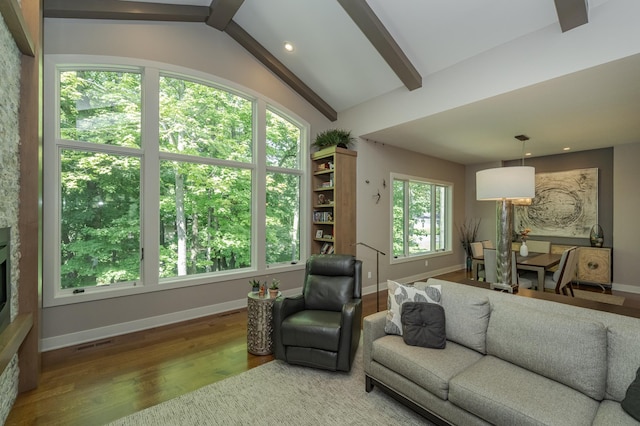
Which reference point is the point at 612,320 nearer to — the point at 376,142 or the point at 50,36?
the point at 376,142

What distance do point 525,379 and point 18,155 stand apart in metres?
3.91

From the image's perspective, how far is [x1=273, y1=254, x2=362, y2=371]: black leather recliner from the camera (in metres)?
2.51

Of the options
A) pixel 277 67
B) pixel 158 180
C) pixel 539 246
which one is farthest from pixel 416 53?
pixel 539 246

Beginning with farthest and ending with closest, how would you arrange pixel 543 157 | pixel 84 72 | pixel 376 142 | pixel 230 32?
pixel 543 157 < pixel 376 142 < pixel 230 32 < pixel 84 72

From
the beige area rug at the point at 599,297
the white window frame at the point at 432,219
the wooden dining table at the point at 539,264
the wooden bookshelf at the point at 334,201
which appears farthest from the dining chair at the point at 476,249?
the wooden bookshelf at the point at 334,201

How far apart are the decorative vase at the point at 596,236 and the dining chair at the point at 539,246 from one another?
2.19 ft

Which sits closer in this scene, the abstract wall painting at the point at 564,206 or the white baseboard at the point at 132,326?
the white baseboard at the point at 132,326

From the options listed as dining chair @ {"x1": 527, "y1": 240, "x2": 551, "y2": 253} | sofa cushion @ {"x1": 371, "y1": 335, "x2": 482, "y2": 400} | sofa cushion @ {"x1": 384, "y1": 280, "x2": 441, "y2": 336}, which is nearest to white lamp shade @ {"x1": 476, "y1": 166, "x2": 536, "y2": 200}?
sofa cushion @ {"x1": 384, "y1": 280, "x2": 441, "y2": 336}

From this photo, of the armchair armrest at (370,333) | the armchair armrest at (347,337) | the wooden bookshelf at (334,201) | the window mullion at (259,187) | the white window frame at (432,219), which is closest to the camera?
the armchair armrest at (370,333)

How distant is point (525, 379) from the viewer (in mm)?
1735

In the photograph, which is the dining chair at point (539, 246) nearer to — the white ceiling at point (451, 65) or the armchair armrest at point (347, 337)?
the white ceiling at point (451, 65)

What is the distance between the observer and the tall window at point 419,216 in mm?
5977

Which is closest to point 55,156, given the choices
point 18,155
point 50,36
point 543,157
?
point 18,155

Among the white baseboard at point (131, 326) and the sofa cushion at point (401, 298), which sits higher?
the sofa cushion at point (401, 298)
